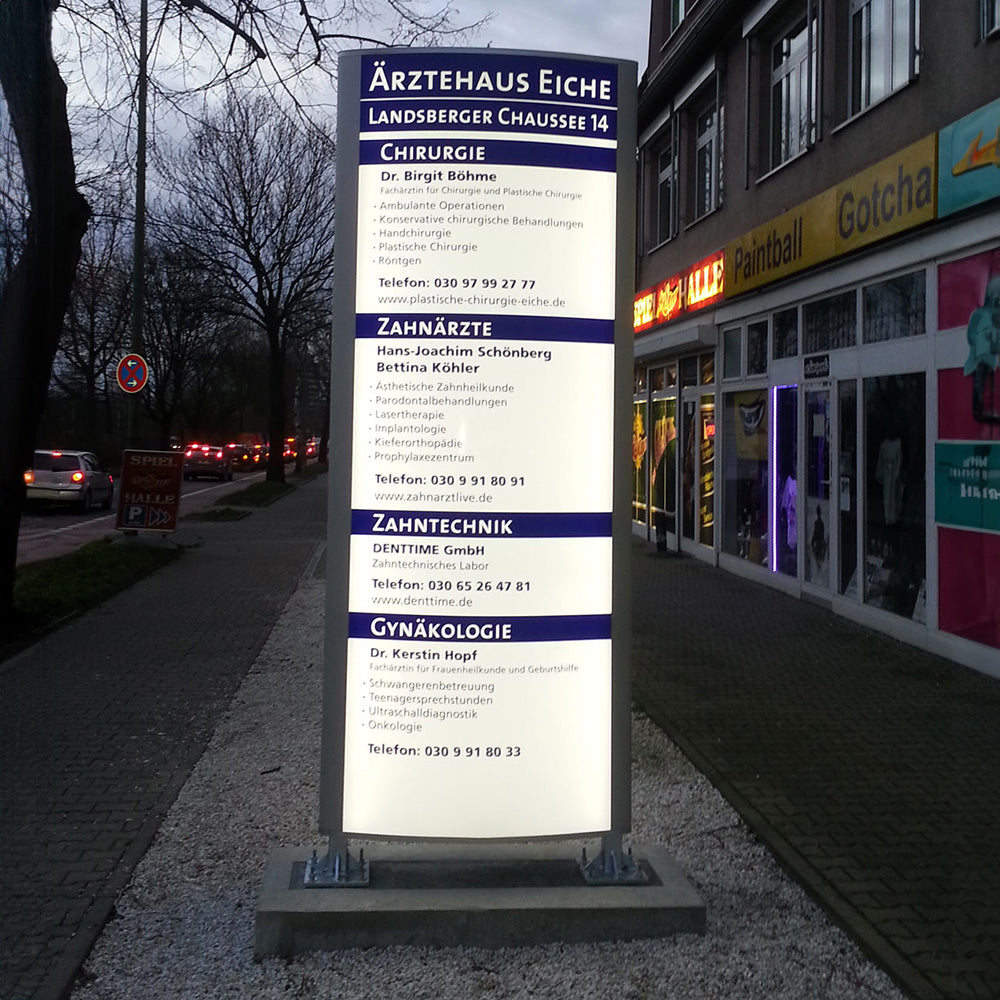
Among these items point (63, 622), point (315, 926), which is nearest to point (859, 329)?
point (63, 622)

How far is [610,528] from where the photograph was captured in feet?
14.4

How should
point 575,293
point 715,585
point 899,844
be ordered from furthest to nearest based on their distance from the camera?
point 715,585, point 899,844, point 575,293

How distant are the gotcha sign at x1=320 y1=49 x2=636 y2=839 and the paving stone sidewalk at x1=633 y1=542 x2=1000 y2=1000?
1.14 m

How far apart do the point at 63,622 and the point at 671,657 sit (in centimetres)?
577

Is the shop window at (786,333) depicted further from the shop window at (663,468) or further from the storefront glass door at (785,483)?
the shop window at (663,468)

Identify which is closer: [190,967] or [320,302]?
[190,967]

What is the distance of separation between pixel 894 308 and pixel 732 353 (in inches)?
202

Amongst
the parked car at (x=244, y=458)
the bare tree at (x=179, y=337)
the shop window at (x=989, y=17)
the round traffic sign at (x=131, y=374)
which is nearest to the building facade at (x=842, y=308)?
the shop window at (x=989, y=17)

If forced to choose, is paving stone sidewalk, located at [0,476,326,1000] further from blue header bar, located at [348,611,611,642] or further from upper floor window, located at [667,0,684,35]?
upper floor window, located at [667,0,684,35]

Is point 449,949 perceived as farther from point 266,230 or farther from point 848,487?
point 266,230

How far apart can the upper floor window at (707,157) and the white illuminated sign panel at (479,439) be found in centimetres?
1277

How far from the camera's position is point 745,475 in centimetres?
1492

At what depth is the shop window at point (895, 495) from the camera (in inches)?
390

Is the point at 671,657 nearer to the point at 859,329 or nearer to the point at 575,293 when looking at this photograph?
the point at 859,329
